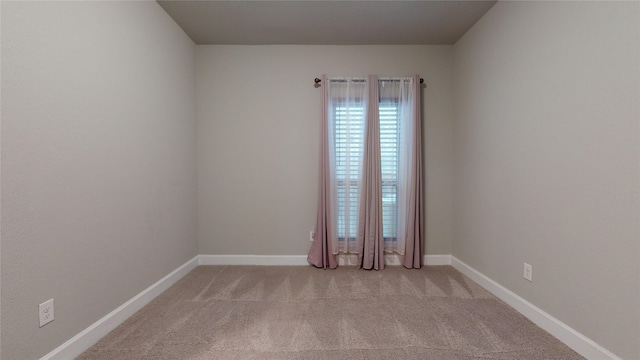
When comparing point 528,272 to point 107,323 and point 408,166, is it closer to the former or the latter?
point 408,166

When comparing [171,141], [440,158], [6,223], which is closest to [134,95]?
[171,141]

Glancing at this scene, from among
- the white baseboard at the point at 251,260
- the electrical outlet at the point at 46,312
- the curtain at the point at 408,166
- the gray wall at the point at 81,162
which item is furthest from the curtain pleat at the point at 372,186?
the electrical outlet at the point at 46,312

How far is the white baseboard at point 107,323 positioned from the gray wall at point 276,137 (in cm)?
80

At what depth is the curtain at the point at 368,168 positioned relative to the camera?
119 inches

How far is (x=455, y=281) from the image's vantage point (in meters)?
2.66

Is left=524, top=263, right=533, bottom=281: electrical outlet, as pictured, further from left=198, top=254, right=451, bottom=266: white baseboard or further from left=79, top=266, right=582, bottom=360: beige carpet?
left=198, top=254, right=451, bottom=266: white baseboard

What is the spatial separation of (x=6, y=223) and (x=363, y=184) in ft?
8.71

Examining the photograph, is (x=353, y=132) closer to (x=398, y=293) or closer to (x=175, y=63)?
(x=398, y=293)

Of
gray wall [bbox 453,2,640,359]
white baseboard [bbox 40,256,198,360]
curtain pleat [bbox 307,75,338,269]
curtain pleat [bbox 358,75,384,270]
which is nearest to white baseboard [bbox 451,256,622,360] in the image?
gray wall [bbox 453,2,640,359]

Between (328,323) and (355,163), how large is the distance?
5.67ft

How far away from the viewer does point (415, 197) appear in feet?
9.96

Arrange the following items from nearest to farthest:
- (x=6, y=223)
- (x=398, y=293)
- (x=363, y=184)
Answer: (x=6, y=223) → (x=398, y=293) → (x=363, y=184)

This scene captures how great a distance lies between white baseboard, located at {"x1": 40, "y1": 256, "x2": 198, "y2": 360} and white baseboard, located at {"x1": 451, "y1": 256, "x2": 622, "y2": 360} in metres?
2.95

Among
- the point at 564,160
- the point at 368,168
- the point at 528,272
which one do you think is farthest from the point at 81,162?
the point at 528,272
